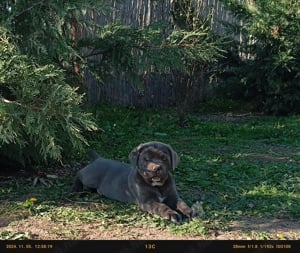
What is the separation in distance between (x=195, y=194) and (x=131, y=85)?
5450mm

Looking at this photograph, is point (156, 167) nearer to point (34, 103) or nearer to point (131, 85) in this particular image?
point (34, 103)

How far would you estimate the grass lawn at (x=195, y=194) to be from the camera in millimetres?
3975

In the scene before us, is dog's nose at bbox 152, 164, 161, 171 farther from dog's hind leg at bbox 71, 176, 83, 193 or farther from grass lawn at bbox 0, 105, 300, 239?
dog's hind leg at bbox 71, 176, 83, 193

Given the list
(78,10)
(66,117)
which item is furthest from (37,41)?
(66,117)

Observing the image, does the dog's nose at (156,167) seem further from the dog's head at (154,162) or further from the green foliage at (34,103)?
the green foliage at (34,103)

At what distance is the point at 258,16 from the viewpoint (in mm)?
10953

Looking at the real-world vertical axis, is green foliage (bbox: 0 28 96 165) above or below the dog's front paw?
above

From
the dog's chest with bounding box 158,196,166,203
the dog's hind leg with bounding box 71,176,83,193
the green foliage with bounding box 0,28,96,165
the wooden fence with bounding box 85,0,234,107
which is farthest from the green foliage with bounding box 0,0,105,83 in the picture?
the wooden fence with bounding box 85,0,234,107

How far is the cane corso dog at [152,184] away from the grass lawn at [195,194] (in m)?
0.10

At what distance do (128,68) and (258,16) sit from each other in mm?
5302

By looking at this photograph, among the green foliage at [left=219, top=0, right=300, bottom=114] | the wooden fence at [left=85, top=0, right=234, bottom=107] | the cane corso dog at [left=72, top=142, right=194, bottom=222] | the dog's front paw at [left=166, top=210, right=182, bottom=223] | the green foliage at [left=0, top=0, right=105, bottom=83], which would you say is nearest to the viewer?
the dog's front paw at [left=166, top=210, right=182, bottom=223]

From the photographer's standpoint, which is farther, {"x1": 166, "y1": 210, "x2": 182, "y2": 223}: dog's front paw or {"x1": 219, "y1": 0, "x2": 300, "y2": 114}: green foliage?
{"x1": 219, "y1": 0, "x2": 300, "y2": 114}: green foliage

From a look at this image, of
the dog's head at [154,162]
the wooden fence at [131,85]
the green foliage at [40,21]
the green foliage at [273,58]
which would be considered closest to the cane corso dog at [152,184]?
the dog's head at [154,162]

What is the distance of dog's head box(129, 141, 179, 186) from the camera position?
14.4 feet
